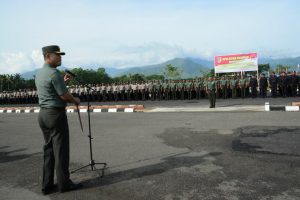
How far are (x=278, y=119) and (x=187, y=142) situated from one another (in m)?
4.45

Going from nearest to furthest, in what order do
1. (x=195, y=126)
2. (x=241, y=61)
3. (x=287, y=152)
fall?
(x=287, y=152), (x=195, y=126), (x=241, y=61)

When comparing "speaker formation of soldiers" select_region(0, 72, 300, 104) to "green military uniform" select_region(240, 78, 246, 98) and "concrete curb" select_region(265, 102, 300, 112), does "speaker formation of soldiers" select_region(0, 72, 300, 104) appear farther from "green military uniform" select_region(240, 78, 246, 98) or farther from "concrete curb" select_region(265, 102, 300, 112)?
"concrete curb" select_region(265, 102, 300, 112)

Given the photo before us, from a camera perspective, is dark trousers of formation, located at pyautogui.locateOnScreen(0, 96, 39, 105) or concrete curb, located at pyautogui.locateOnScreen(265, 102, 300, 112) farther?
dark trousers of formation, located at pyautogui.locateOnScreen(0, 96, 39, 105)

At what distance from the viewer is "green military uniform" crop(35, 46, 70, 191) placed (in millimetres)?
4965

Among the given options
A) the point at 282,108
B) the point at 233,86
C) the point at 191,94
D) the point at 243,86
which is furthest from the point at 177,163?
the point at 191,94

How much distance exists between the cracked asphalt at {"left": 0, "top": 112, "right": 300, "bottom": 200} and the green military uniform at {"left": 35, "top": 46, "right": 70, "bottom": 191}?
262 millimetres

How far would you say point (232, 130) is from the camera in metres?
9.58

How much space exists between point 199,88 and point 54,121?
1989 centimetres

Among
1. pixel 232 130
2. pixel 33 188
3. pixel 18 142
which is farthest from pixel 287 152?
pixel 18 142

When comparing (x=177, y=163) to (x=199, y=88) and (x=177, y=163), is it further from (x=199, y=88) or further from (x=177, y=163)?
(x=199, y=88)

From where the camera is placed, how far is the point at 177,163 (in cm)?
628

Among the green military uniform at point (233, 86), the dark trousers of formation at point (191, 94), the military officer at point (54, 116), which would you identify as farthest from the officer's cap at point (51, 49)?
the green military uniform at point (233, 86)

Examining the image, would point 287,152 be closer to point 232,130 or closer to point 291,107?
point 232,130

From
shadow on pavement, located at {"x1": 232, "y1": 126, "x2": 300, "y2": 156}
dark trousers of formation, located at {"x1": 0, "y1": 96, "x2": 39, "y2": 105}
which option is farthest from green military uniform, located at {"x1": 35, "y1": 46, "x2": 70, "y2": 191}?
dark trousers of formation, located at {"x1": 0, "y1": 96, "x2": 39, "y2": 105}
